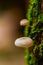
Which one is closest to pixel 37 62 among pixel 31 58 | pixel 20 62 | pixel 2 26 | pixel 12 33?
pixel 31 58

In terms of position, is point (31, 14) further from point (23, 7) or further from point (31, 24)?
point (23, 7)

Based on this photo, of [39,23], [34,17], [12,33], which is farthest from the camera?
[12,33]

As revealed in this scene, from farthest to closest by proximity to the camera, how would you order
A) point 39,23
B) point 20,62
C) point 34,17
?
point 20,62, point 34,17, point 39,23

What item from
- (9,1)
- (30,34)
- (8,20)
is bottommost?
(30,34)

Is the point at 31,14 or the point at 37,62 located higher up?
the point at 31,14

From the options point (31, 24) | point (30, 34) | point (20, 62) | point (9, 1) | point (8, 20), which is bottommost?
point (20, 62)

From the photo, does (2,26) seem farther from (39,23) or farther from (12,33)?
(39,23)

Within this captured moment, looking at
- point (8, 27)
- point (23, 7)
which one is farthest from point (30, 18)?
point (8, 27)

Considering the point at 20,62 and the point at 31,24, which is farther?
the point at 20,62

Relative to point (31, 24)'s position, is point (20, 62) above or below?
below

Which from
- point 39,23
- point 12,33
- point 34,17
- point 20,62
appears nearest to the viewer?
point 39,23
